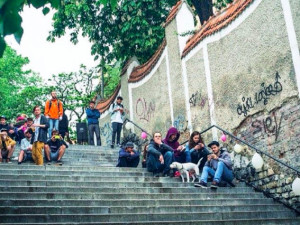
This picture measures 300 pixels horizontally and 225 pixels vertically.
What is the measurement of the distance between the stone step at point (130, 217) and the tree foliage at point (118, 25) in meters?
9.31

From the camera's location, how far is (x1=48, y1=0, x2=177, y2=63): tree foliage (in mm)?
15875

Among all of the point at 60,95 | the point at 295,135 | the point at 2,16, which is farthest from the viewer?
the point at 60,95

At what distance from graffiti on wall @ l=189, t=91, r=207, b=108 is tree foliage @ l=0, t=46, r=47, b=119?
541 inches

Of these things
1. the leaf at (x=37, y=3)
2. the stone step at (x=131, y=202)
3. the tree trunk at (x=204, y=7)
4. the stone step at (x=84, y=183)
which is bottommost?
the stone step at (x=131, y=202)

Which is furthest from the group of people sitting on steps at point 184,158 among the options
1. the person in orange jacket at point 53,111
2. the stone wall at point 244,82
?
the person in orange jacket at point 53,111

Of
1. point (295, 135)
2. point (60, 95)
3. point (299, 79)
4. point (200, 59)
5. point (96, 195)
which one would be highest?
point (60, 95)

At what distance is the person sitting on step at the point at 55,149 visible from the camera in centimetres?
1112

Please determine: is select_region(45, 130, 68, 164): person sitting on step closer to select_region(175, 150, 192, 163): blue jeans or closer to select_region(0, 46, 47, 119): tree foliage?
select_region(175, 150, 192, 163): blue jeans

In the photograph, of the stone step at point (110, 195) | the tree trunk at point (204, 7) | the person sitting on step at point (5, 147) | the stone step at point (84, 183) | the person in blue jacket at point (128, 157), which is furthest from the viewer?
the tree trunk at point (204, 7)

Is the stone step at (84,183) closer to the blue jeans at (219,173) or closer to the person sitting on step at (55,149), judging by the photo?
the blue jeans at (219,173)

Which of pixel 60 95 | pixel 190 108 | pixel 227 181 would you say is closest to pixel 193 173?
pixel 227 181

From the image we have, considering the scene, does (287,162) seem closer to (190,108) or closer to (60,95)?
(190,108)

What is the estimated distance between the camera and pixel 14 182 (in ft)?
26.9

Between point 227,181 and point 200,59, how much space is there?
4.38 metres
